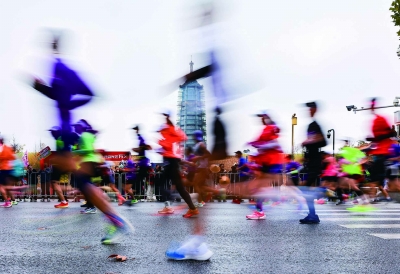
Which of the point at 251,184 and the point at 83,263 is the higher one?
the point at 251,184

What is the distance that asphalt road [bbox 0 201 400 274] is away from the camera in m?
4.82

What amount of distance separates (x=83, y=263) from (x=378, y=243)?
3758mm

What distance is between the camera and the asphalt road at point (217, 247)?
482 cm

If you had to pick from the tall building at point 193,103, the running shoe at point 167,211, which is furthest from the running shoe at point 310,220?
the tall building at point 193,103

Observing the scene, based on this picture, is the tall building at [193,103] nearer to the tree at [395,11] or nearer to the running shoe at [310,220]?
the running shoe at [310,220]

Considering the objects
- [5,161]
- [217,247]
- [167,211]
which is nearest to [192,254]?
[217,247]

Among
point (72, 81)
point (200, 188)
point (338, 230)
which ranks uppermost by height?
point (72, 81)

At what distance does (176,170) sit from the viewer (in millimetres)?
8672

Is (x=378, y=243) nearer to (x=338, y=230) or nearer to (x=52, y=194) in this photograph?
(x=338, y=230)

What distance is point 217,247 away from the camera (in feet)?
20.1

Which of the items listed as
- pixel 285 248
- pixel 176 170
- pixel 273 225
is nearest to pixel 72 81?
pixel 285 248

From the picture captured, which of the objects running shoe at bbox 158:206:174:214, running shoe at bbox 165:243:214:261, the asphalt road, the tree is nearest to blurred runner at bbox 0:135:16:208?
the asphalt road

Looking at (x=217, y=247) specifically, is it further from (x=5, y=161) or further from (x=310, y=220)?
(x=5, y=161)

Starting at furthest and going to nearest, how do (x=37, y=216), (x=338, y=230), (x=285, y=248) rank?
(x=37, y=216), (x=338, y=230), (x=285, y=248)
